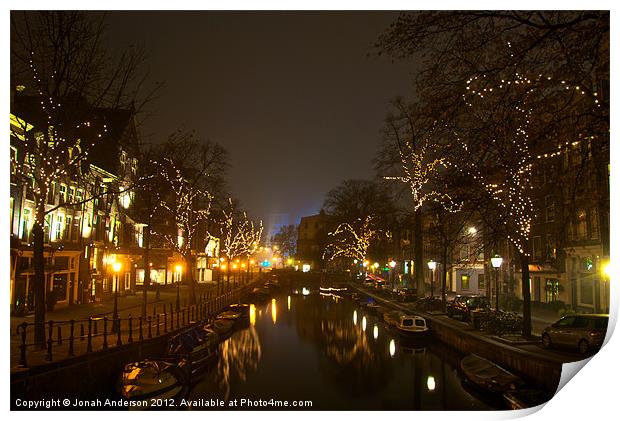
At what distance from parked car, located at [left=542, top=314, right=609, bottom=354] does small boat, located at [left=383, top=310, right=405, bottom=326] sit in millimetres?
11815

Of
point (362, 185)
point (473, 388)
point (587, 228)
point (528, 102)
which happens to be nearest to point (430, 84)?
point (528, 102)

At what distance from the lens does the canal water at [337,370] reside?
590 inches

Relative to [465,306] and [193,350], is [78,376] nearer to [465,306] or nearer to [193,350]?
[193,350]

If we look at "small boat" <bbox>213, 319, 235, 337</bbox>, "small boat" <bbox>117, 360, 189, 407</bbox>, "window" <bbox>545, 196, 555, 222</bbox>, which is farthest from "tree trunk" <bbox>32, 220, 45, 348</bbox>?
"window" <bbox>545, 196, 555, 222</bbox>

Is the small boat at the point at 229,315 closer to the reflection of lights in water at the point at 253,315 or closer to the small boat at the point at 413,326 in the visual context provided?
the reflection of lights in water at the point at 253,315

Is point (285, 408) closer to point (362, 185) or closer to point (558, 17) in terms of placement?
point (558, 17)

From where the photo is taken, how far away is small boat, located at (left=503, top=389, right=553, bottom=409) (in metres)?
12.9

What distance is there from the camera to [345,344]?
26922mm

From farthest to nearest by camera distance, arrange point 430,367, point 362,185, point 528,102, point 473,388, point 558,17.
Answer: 1. point 362,185
2. point 430,367
3. point 473,388
4. point 528,102
5. point 558,17

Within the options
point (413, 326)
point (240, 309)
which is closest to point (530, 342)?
point (413, 326)

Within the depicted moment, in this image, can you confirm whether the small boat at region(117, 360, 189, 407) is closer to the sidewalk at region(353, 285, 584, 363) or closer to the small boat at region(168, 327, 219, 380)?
the small boat at region(168, 327, 219, 380)

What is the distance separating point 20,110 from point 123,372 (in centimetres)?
977

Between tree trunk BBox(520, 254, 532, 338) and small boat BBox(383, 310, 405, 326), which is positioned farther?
small boat BBox(383, 310, 405, 326)

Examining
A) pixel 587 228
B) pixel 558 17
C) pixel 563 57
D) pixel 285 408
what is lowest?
pixel 285 408
